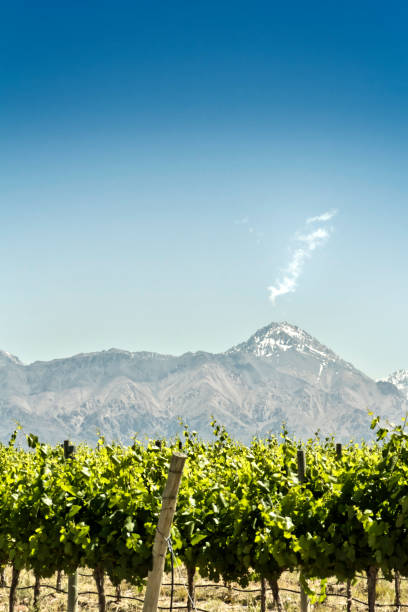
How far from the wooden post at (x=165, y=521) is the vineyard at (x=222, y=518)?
188 centimetres

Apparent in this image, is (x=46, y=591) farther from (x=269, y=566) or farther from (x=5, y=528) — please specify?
(x=269, y=566)

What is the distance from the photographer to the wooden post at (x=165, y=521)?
17.3 ft

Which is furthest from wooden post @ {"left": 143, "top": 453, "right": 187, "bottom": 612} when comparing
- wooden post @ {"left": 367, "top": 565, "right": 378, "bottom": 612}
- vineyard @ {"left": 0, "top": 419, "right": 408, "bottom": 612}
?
wooden post @ {"left": 367, "top": 565, "right": 378, "bottom": 612}

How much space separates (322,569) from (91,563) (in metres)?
3.58

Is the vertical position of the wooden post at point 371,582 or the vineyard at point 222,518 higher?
the vineyard at point 222,518

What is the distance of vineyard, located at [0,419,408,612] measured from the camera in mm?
→ 7199

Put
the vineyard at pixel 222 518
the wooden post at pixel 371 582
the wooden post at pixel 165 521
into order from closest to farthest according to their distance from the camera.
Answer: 1. the wooden post at pixel 165 521
2. the vineyard at pixel 222 518
3. the wooden post at pixel 371 582

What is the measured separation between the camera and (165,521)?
17.6ft

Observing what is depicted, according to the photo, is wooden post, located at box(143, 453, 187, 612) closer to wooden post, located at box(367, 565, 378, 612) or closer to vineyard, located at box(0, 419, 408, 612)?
vineyard, located at box(0, 419, 408, 612)

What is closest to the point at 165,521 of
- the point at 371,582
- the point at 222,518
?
the point at 222,518

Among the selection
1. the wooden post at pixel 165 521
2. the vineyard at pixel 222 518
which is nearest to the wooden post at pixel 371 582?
the vineyard at pixel 222 518

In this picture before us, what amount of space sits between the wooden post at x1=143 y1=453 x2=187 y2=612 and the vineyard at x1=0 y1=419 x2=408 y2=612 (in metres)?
1.88

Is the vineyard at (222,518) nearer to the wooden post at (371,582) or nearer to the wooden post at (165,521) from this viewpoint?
the wooden post at (371,582)

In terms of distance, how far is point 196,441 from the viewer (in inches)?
494
